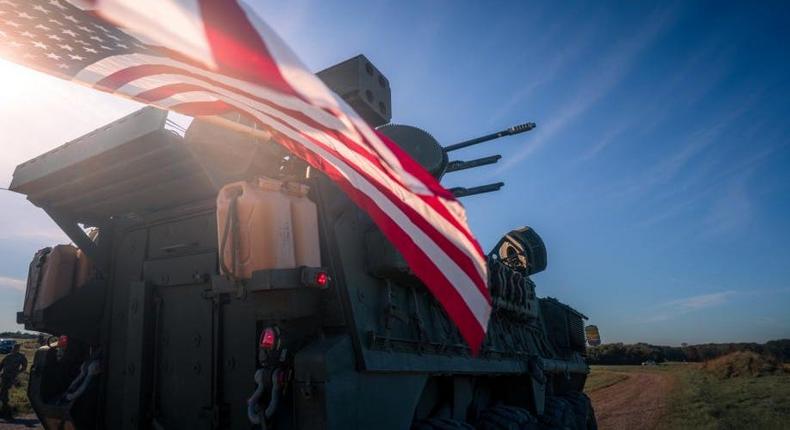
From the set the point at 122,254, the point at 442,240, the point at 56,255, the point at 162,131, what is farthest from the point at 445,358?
the point at 56,255


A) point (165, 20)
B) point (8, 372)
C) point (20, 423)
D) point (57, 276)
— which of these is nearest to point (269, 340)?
point (165, 20)

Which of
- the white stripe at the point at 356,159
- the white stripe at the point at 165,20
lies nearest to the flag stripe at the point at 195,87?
the white stripe at the point at 356,159

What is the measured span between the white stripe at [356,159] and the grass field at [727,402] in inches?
498

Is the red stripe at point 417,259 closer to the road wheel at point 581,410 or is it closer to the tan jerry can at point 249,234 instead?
the tan jerry can at point 249,234

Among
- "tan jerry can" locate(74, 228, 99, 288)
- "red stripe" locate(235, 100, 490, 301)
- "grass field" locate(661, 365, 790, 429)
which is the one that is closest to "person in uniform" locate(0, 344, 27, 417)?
"tan jerry can" locate(74, 228, 99, 288)

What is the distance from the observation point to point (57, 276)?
5.52 metres

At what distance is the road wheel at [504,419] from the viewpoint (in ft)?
18.3

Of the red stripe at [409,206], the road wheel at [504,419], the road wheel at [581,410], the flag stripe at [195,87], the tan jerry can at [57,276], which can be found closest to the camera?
the flag stripe at [195,87]

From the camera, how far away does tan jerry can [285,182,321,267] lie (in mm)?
3594

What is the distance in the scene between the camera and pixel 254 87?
8.79ft

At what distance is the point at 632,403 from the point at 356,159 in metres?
18.8

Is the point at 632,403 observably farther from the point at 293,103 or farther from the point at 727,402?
the point at 293,103

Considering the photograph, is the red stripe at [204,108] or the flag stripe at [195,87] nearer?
the flag stripe at [195,87]

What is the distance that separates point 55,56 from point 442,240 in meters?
2.39
